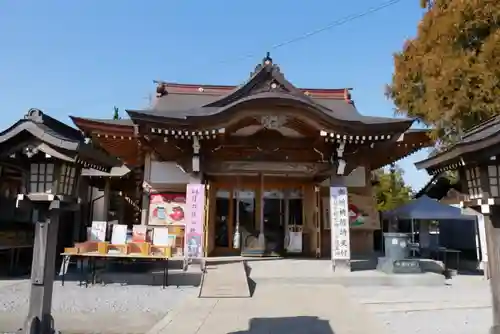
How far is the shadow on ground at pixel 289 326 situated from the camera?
17.1ft

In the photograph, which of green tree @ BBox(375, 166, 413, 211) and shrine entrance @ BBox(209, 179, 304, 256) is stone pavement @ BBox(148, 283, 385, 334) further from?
green tree @ BBox(375, 166, 413, 211)

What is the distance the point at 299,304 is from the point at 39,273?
4.32 m

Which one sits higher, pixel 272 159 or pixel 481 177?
pixel 272 159

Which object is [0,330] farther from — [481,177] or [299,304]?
[481,177]

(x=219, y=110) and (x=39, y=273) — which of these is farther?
(x=219, y=110)

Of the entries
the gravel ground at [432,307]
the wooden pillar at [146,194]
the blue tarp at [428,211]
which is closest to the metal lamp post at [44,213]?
the gravel ground at [432,307]

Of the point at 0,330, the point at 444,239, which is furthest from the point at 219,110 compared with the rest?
the point at 444,239

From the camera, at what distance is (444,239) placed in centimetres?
1479

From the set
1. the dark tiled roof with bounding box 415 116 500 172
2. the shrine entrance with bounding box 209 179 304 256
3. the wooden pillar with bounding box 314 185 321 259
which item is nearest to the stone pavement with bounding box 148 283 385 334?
the dark tiled roof with bounding box 415 116 500 172

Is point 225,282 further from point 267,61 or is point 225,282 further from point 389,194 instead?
point 389,194

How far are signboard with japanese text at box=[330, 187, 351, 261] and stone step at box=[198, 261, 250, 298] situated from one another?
8.03 feet

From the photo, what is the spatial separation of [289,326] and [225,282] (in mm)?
2647

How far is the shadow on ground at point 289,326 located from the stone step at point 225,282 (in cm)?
160

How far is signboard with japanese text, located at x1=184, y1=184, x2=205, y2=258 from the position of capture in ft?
30.5
